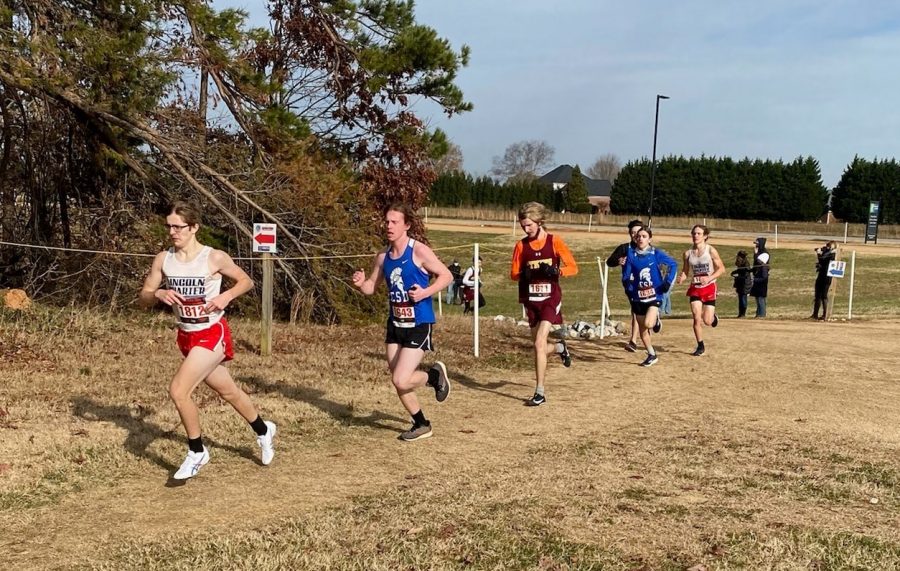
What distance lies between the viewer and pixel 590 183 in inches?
4301

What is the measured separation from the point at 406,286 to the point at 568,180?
10121cm

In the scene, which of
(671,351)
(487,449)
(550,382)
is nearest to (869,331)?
(671,351)

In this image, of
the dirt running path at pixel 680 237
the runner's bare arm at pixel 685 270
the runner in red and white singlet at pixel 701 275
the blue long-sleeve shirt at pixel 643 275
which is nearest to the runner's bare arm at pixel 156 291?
the blue long-sleeve shirt at pixel 643 275

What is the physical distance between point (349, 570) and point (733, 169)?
7022 cm

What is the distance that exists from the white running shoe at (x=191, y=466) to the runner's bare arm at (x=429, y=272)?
193 centimetres

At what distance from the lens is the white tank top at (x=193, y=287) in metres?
5.54

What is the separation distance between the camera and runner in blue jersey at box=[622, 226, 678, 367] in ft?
34.6

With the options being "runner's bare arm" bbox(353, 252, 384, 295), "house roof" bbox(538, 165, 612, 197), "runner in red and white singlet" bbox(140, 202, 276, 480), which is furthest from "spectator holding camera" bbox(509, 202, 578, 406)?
"house roof" bbox(538, 165, 612, 197)

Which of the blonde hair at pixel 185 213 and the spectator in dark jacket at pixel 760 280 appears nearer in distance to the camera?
the blonde hair at pixel 185 213

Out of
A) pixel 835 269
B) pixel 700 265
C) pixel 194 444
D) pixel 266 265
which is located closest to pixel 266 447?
pixel 194 444

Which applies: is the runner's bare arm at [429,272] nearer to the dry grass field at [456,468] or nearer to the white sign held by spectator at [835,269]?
the dry grass field at [456,468]

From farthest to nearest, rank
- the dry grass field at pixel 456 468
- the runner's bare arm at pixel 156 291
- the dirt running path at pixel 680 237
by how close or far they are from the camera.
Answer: the dirt running path at pixel 680 237
the runner's bare arm at pixel 156 291
the dry grass field at pixel 456 468

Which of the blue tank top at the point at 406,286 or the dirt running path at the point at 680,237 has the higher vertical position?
the blue tank top at the point at 406,286

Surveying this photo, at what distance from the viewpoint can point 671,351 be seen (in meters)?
11.9
